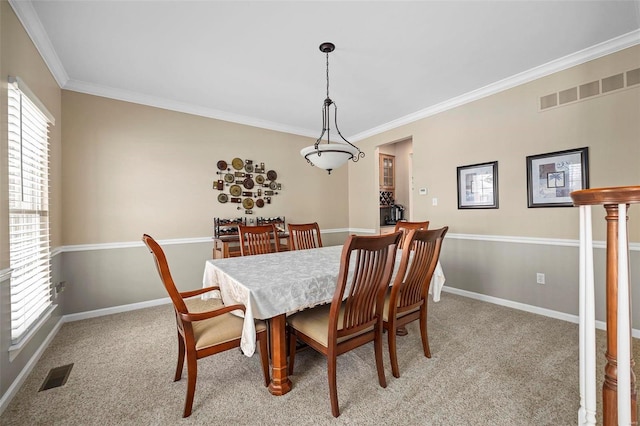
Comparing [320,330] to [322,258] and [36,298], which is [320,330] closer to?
[322,258]

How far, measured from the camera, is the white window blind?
6.39 ft

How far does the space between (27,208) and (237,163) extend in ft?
7.81

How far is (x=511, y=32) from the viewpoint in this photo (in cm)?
242

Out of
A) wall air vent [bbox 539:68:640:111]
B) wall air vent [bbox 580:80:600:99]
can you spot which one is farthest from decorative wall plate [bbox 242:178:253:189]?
wall air vent [bbox 580:80:600:99]

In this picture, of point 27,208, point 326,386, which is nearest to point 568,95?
point 326,386

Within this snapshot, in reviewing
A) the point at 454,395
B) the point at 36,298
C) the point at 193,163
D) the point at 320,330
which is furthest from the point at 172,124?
the point at 454,395

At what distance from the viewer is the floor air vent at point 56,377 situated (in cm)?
196

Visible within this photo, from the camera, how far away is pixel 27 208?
2.21 m

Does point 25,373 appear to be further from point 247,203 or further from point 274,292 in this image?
point 247,203

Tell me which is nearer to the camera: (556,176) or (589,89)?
(589,89)

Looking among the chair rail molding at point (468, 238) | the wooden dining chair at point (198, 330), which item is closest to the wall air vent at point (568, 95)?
the chair rail molding at point (468, 238)

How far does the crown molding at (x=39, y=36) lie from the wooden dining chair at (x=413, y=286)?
3.12 metres

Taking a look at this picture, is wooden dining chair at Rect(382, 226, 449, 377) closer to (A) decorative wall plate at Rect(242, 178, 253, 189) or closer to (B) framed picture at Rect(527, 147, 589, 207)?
(B) framed picture at Rect(527, 147, 589, 207)

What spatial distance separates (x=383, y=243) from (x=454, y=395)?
3.61 feet
